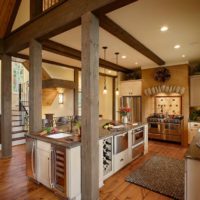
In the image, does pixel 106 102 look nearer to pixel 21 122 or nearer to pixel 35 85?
pixel 21 122

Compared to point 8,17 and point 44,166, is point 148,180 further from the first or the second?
point 8,17

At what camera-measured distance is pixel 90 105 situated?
2258 mm

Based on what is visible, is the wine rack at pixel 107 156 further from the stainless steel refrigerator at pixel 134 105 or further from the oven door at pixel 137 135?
the stainless steel refrigerator at pixel 134 105

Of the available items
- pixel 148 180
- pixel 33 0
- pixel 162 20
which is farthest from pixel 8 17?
pixel 148 180

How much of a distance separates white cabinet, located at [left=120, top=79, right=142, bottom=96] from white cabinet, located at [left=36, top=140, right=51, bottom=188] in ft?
16.1

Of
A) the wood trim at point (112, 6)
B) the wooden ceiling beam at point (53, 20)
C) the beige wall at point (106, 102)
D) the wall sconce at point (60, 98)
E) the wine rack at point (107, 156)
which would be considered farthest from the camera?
the beige wall at point (106, 102)

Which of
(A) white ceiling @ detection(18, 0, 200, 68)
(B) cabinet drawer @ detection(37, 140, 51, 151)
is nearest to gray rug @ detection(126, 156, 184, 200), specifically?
(B) cabinet drawer @ detection(37, 140, 51, 151)

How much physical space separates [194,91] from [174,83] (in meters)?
0.71

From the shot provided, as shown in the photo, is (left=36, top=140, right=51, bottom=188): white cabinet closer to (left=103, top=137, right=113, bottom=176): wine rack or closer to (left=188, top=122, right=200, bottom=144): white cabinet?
(left=103, top=137, right=113, bottom=176): wine rack

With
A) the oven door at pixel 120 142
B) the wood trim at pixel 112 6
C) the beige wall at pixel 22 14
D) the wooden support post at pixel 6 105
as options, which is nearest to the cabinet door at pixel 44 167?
the oven door at pixel 120 142

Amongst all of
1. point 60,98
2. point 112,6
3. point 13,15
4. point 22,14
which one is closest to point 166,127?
point 60,98

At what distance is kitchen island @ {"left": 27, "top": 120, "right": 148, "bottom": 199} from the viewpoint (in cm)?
233

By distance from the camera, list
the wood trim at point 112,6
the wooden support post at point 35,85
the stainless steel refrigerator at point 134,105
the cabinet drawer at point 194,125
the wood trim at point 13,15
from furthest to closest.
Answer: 1. the stainless steel refrigerator at point 134,105
2. the cabinet drawer at point 194,125
3. the wood trim at point 13,15
4. the wooden support post at point 35,85
5. the wood trim at point 112,6

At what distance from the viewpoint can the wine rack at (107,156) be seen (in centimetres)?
307
